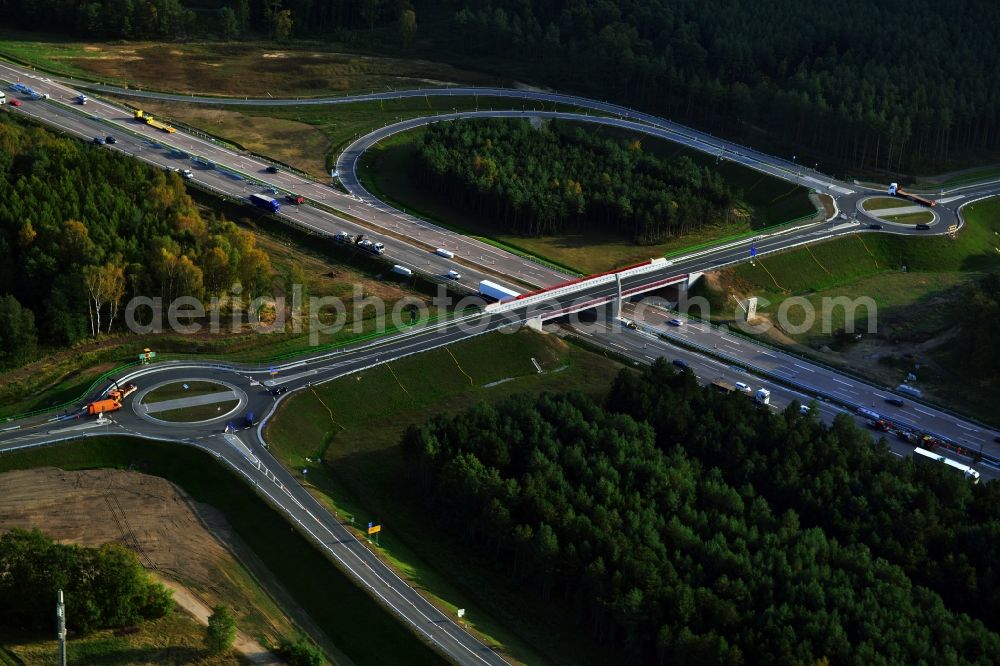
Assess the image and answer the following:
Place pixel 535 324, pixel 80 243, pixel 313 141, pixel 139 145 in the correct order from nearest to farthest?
1. pixel 80 243
2. pixel 535 324
3. pixel 139 145
4. pixel 313 141

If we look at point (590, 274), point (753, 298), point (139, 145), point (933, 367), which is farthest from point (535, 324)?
point (139, 145)

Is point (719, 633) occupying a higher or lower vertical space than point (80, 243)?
lower

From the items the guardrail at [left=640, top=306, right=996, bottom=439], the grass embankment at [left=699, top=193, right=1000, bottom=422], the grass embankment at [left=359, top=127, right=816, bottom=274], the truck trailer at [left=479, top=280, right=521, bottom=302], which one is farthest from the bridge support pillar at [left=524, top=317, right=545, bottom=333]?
the grass embankment at [left=699, top=193, right=1000, bottom=422]

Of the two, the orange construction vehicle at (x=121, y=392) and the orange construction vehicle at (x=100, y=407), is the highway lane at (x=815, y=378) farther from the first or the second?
the orange construction vehicle at (x=100, y=407)

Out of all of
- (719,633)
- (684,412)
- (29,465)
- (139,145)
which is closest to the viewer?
(719,633)

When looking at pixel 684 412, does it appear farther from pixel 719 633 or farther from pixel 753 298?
pixel 753 298

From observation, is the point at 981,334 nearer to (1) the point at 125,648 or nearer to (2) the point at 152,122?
(1) the point at 125,648

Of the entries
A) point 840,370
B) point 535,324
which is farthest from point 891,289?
point 535,324
